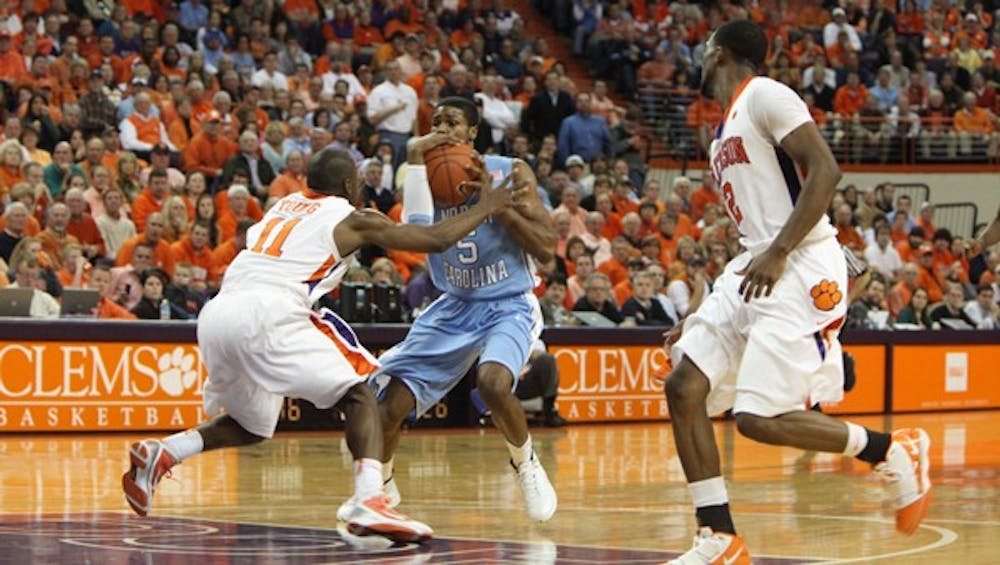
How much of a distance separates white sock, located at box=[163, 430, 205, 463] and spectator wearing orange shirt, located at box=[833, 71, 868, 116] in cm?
2004

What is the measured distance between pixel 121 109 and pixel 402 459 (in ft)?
23.7

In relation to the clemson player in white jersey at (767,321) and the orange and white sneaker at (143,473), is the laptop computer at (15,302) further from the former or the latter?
the clemson player in white jersey at (767,321)

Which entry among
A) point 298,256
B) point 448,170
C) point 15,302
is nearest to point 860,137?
point 15,302

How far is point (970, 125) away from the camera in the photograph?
27.7 m

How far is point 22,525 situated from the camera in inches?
333

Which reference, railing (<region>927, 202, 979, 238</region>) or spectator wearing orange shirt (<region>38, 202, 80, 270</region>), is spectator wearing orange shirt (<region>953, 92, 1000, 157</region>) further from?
spectator wearing orange shirt (<region>38, 202, 80, 270</region>)

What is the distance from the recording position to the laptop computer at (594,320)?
17.7 metres

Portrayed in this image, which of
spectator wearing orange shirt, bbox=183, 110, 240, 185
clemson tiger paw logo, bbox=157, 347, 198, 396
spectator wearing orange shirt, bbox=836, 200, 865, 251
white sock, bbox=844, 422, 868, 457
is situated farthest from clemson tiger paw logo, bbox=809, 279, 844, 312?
spectator wearing orange shirt, bbox=836, 200, 865, 251

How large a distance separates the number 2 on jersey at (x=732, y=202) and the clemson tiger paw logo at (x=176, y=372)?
9.02m

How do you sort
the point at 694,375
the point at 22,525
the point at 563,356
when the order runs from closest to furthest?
1. the point at 694,375
2. the point at 22,525
3. the point at 563,356

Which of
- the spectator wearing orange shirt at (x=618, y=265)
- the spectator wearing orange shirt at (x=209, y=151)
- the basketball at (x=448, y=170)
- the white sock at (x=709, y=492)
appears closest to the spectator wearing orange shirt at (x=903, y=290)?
the spectator wearing orange shirt at (x=618, y=265)

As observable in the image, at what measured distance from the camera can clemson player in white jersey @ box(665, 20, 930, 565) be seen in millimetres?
6836

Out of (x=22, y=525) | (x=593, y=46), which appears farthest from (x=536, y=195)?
(x=593, y=46)

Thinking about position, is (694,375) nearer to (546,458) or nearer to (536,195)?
(536,195)
